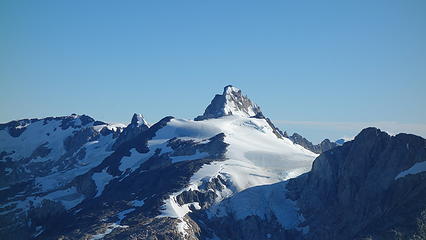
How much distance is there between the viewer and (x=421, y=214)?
544ft

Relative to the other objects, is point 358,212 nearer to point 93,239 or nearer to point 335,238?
point 335,238

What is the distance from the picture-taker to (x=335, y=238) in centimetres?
19662

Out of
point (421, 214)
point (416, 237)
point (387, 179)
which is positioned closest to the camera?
point (416, 237)

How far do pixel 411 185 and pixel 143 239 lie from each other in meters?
74.7

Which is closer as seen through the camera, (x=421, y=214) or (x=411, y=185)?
(x=421, y=214)

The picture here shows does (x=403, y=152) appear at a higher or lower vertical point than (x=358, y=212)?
higher

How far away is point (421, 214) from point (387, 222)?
9704 millimetres

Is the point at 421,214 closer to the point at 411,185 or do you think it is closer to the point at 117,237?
the point at 411,185

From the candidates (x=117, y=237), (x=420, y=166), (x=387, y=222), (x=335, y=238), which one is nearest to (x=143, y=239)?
(x=117, y=237)

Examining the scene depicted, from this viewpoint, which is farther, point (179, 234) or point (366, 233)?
point (179, 234)

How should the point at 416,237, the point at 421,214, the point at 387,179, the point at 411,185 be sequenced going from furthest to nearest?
the point at 387,179 < the point at 411,185 < the point at 421,214 < the point at 416,237

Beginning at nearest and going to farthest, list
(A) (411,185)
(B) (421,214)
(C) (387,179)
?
(B) (421,214) < (A) (411,185) < (C) (387,179)

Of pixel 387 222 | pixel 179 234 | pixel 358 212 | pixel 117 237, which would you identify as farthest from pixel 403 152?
pixel 117 237

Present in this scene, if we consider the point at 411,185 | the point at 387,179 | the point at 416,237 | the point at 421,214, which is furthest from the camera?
the point at 387,179
